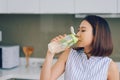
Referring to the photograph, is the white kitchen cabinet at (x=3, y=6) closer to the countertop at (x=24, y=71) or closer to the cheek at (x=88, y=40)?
the countertop at (x=24, y=71)

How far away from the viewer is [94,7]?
2.65m

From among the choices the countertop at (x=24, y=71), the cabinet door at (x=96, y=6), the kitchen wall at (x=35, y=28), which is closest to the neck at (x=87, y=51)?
the countertop at (x=24, y=71)

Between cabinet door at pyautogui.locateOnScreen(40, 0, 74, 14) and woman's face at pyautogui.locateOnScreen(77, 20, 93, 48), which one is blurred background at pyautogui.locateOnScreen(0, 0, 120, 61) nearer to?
cabinet door at pyautogui.locateOnScreen(40, 0, 74, 14)

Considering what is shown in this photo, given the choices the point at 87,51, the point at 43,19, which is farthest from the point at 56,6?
the point at 87,51

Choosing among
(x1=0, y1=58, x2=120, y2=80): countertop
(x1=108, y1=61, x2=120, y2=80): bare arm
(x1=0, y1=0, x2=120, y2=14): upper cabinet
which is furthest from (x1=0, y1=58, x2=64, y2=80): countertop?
(x1=108, y1=61, x2=120, y2=80): bare arm

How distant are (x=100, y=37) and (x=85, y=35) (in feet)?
0.33

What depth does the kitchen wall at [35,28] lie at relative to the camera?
3123 millimetres

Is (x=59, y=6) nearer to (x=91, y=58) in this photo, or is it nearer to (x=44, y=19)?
(x=44, y=19)

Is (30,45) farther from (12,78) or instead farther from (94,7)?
(94,7)

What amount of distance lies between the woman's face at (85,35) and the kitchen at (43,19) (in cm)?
132

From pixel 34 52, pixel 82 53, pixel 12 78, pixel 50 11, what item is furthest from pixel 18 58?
pixel 82 53

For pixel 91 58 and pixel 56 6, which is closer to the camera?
pixel 91 58

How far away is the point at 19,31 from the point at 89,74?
2034 millimetres

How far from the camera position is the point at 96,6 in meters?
2.65
